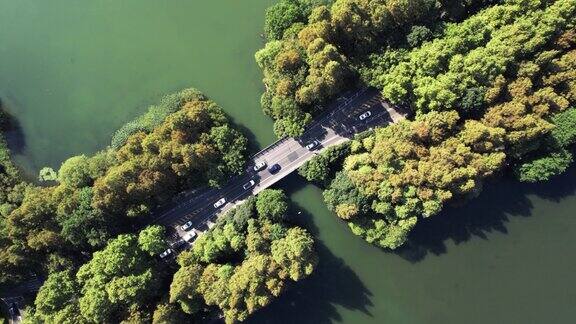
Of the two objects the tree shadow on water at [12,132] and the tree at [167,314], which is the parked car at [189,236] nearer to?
the tree at [167,314]

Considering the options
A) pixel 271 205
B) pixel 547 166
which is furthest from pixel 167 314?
pixel 547 166

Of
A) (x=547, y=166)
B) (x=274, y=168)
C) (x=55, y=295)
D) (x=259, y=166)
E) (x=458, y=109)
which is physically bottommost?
(x=547, y=166)

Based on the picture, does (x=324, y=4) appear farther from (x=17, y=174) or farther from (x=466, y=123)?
(x=17, y=174)

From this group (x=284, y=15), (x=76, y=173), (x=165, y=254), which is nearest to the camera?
(x=76, y=173)

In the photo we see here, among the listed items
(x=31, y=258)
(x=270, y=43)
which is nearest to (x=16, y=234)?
(x=31, y=258)

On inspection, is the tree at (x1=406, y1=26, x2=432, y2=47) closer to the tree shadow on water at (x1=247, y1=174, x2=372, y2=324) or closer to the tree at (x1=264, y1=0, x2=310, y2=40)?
the tree at (x1=264, y1=0, x2=310, y2=40)

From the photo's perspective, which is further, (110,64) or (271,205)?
(110,64)

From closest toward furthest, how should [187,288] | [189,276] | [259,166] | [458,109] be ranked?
1. [187,288]
2. [189,276]
3. [458,109]
4. [259,166]

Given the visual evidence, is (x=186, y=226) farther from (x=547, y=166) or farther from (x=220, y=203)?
(x=547, y=166)
